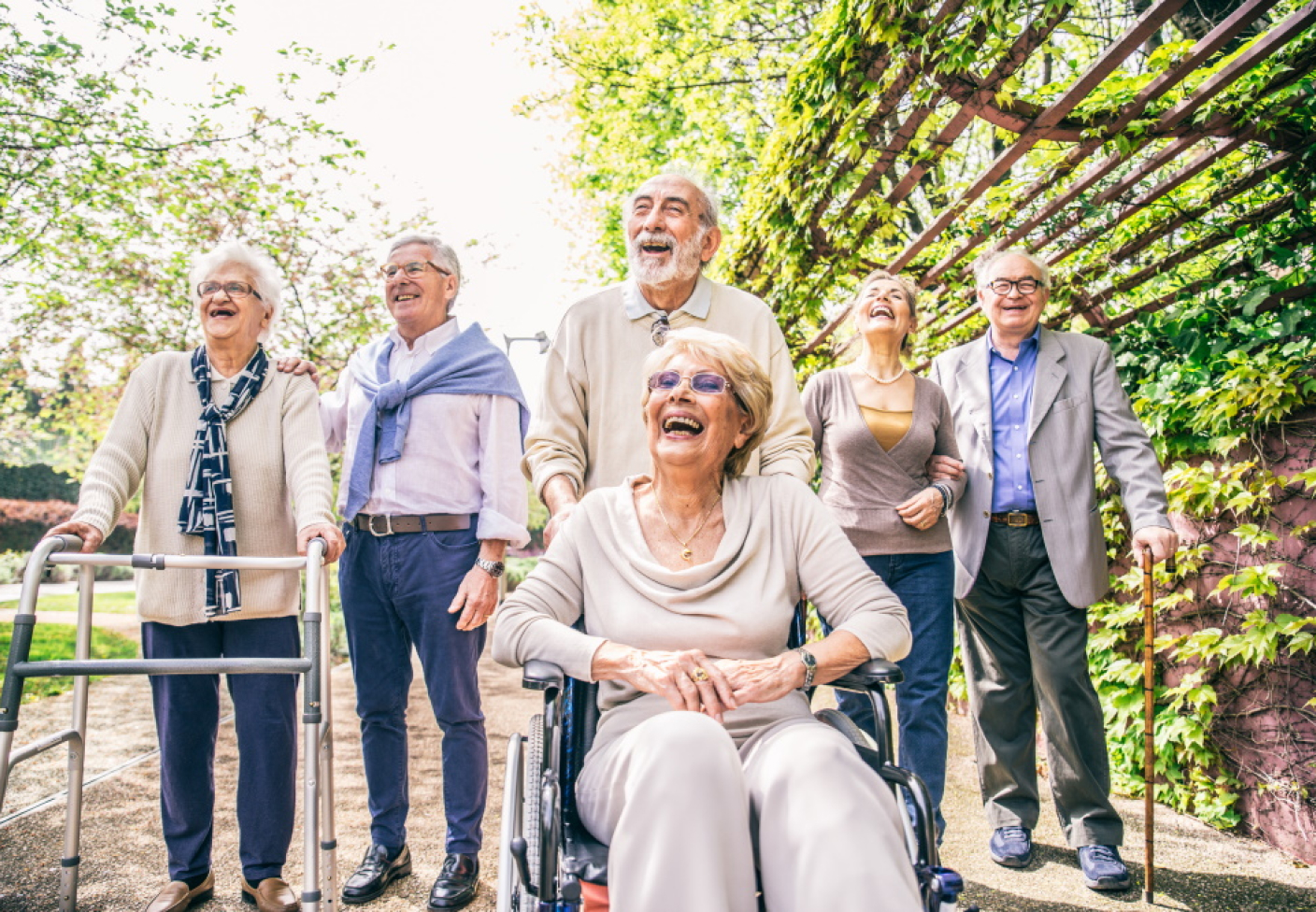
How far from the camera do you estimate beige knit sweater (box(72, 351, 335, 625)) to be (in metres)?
2.48

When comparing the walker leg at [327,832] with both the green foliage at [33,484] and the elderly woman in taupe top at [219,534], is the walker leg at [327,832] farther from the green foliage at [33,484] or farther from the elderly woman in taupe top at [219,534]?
the green foliage at [33,484]

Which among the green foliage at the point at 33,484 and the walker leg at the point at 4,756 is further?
the green foliage at the point at 33,484

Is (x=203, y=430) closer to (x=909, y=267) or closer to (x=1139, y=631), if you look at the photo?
(x=1139, y=631)

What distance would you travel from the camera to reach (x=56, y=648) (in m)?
8.52

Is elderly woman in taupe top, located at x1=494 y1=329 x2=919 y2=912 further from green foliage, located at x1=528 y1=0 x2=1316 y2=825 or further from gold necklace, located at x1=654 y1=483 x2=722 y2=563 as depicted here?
green foliage, located at x1=528 y1=0 x2=1316 y2=825

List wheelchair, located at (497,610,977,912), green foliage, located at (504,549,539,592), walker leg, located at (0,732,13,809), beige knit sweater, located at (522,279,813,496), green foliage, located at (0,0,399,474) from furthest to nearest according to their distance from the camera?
green foliage, located at (504,549,539,592), green foliage, located at (0,0,399,474), beige knit sweater, located at (522,279,813,496), walker leg, located at (0,732,13,809), wheelchair, located at (497,610,977,912)

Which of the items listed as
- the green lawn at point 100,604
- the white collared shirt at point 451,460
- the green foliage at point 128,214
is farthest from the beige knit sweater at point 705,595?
the green lawn at point 100,604

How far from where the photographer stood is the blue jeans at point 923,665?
2.83 m

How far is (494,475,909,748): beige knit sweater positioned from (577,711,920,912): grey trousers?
0.27m

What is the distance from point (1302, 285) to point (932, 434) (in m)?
1.47

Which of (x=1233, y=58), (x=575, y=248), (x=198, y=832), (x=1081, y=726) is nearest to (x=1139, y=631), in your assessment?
(x=1081, y=726)

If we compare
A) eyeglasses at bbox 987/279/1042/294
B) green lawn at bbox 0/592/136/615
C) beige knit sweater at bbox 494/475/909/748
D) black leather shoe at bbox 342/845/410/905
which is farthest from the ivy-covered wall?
green lawn at bbox 0/592/136/615

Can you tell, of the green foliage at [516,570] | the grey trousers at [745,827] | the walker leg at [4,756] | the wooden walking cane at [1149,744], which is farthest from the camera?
the green foliage at [516,570]

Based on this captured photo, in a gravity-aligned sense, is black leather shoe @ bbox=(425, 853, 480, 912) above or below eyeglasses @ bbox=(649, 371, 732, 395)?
below
